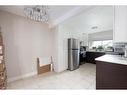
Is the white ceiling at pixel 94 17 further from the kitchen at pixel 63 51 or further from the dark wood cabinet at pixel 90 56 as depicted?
the dark wood cabinet at pixel 90 56

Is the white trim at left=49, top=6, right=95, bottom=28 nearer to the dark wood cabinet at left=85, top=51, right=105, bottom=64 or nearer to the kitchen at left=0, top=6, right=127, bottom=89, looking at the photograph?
the kitchen at left=0, top=6, right=127, bottom=89

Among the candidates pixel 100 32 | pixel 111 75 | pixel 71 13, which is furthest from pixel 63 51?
pixel 100 32

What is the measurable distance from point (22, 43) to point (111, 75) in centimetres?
306

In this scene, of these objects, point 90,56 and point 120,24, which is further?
point 90,56

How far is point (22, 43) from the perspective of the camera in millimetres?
3312

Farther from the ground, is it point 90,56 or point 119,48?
point 119,48

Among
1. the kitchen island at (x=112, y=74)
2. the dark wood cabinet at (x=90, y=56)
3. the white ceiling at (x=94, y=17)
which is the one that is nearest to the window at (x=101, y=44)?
the dark wood cabinet at (x=90, y=56)

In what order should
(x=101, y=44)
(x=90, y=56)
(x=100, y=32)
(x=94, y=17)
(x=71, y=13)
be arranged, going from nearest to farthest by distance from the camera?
(x=71, y=13)
(x=94, y=17)
(x=90, y=56)
(x=100, y=32)
(x=101, y=44)

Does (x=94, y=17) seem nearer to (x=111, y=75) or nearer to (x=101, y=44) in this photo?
(x=111, y=75)

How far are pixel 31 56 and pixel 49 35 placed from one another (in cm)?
131

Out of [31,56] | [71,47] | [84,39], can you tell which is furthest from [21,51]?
[84,39]

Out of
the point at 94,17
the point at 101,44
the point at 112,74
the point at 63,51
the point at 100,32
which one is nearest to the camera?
the point at 112,74

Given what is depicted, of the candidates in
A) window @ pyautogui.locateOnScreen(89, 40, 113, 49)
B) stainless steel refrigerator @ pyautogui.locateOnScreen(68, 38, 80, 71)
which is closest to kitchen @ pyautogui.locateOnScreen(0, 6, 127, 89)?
stainless steel refrigerator @ pyautogui.locateOnScreen(68, 38, 80, 71)

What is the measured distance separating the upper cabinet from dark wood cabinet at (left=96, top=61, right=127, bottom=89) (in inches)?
25.4
